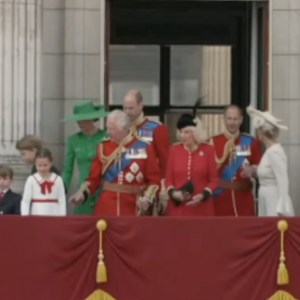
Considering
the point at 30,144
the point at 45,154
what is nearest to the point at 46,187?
the point at 45,154

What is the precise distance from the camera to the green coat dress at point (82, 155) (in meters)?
15.6

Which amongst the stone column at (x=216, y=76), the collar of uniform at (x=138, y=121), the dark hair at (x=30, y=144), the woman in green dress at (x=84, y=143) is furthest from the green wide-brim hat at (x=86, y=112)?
the stone column at (x=216, y=76)

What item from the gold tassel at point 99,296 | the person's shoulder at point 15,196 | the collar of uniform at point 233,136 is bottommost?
the gold tassel at point 99,296

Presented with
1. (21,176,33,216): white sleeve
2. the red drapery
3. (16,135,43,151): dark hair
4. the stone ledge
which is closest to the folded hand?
the red drapery

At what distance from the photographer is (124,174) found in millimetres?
14969

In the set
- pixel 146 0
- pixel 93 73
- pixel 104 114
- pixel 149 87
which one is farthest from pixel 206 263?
pixel 149 87

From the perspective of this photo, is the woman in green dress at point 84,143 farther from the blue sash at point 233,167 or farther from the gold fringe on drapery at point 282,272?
the gold fringe on drapery at point 282,272

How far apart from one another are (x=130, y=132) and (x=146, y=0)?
3276mm

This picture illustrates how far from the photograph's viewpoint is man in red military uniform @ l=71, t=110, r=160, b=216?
49.0 feet

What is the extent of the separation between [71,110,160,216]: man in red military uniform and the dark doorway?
469 cm

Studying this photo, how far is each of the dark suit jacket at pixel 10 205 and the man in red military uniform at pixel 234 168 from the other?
7.05ft

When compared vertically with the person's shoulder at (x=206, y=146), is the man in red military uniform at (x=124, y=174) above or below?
below

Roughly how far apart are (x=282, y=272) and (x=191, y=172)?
163 centimetres

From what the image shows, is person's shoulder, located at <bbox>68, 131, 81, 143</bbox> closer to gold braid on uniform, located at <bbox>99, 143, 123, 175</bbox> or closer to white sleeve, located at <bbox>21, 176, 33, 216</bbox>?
gold braid on uniform, located at <bbox>99, 143, 123, 175</bbox>
